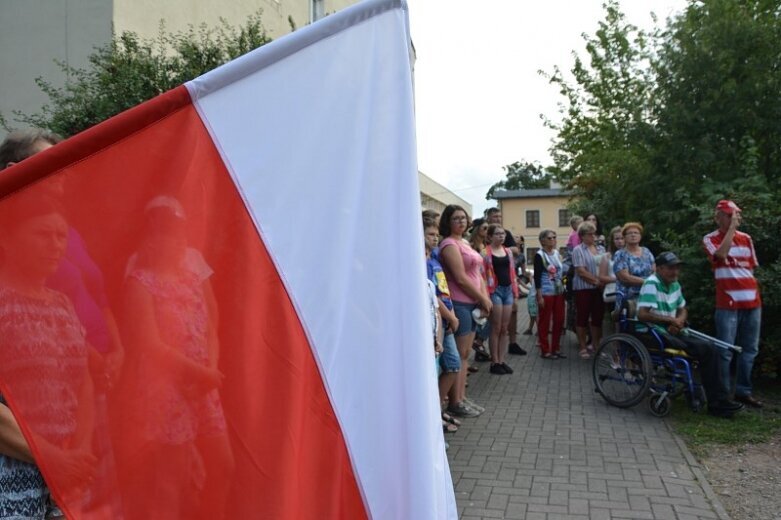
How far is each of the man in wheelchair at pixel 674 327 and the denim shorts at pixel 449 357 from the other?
75.4 inches

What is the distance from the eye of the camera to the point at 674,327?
6.11 metres

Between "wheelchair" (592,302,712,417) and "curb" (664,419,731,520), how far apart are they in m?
0.38

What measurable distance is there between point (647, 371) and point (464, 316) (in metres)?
1.76

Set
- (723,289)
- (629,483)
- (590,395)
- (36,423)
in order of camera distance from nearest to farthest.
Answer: (36,423) < (629,483) < (723,289) < (590,395)

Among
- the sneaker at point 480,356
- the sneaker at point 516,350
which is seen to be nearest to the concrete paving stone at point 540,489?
the sneaker at point 480,356

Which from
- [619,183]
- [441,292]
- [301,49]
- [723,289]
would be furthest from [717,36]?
[301,49]

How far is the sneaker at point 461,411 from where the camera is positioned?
6500mm

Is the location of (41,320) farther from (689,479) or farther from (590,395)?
(590,395)

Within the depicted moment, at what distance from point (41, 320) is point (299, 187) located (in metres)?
0.69

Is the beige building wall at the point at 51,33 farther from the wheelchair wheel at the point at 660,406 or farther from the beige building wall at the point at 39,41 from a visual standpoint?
the wheelchair wheel at the point at 660,406

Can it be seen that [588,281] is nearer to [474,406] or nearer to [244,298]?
[474,406]

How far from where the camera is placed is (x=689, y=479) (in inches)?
185

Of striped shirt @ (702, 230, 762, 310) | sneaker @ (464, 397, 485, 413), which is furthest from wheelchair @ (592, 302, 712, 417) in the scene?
sneaker @ (464, 397, 485, 413)

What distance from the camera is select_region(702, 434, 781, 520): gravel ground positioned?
4.23m
